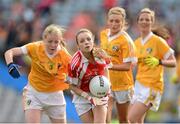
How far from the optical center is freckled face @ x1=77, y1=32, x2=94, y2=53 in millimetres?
11828

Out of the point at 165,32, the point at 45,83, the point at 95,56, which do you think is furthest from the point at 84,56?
the point at 165,32

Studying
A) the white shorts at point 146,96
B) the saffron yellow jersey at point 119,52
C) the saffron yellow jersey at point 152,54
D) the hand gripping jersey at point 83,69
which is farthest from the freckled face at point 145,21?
the hand gripping jersey at point 83,69

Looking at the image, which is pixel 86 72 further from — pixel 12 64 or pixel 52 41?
pixel 12 64

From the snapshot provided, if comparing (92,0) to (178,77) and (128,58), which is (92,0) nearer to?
(178,77)

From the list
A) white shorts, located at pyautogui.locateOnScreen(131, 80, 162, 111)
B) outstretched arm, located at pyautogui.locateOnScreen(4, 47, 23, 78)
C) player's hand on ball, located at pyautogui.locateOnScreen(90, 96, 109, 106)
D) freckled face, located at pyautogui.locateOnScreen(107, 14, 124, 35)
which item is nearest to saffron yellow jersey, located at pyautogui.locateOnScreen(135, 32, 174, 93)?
white shorts, located at pyautogui.locateOnScreen(131, 80, 162, 111)

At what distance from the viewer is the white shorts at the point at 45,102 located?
495 inches

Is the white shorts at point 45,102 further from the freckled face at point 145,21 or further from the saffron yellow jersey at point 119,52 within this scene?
the freckled face at point 145,21

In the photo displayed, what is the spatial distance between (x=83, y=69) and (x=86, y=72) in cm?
6

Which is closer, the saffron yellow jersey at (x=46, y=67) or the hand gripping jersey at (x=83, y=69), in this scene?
the hand gripping jersey at (x=83, y=69)

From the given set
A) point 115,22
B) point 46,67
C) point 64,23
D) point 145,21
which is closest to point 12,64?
point 46,67

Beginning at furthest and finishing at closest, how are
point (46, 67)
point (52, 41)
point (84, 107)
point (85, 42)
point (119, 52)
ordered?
1. point (119, 52)
2. point (46, 67)
3. point (52, 41)
4. point (84, 107)
5. point (85, 42)

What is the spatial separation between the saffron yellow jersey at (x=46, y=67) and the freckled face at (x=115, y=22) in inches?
35.7

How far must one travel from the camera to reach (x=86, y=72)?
11945mm

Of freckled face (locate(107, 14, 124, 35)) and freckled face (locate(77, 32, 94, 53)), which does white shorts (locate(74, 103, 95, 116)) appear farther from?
freckled face (locate(107, 14, 124, 35))
